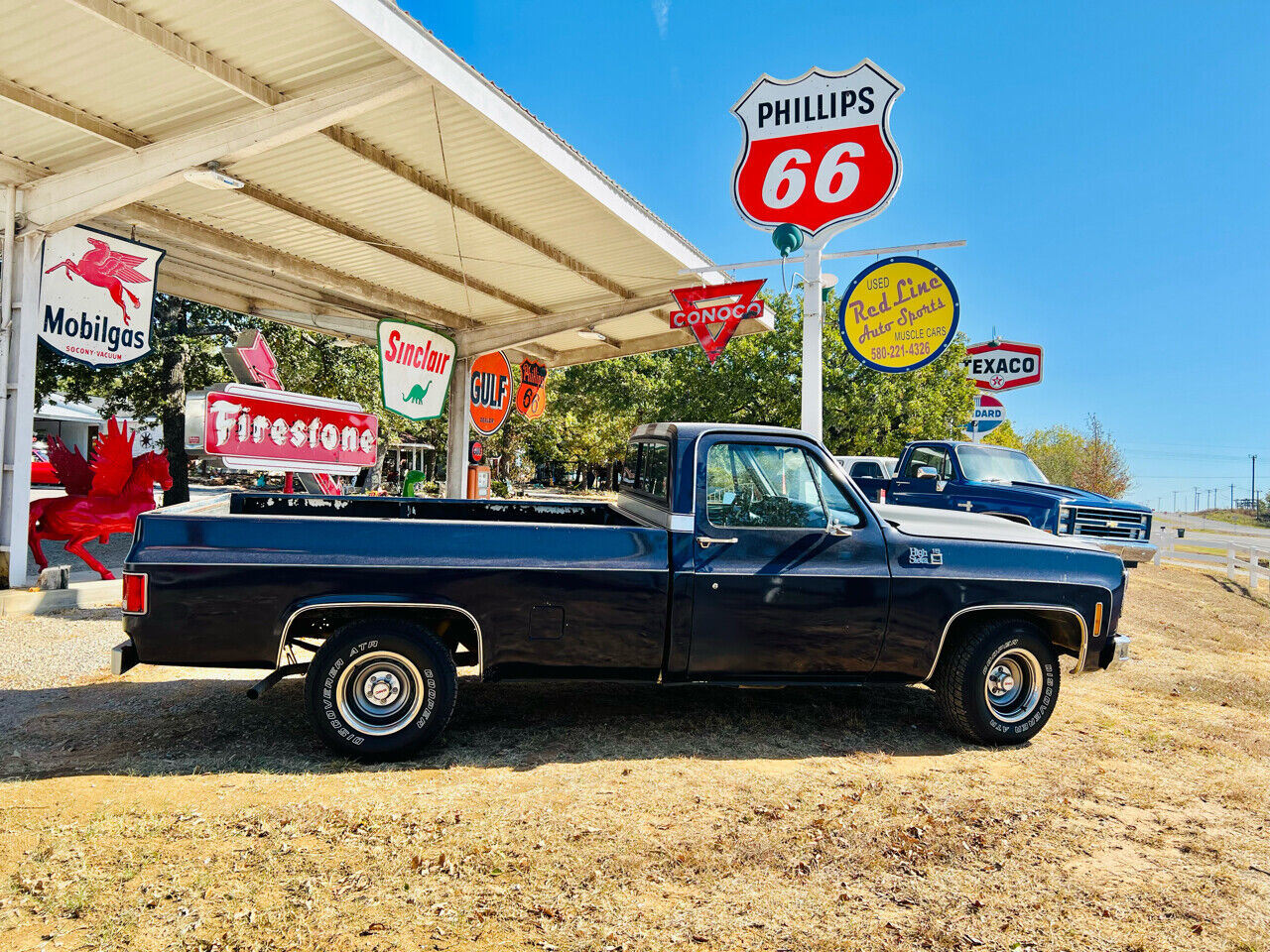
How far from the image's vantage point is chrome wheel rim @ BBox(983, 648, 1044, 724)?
Result: 16.3 feet

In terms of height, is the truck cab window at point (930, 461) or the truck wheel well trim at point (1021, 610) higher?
the truck cab window at point (930, 461)

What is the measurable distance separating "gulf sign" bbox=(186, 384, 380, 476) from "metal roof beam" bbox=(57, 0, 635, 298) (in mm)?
3006

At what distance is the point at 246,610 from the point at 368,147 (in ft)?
21.1

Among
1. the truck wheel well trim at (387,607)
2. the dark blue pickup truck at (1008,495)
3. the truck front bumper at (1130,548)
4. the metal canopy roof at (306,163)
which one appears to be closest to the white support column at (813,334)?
the dark blue pickup truck at (1008,495)

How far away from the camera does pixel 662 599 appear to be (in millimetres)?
4496

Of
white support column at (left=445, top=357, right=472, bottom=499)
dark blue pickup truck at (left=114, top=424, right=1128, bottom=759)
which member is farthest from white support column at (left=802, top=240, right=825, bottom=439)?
white support column at (left=445, top=357, right=472, bottom=499)

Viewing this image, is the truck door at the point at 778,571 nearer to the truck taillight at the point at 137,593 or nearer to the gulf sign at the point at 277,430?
the truck taillight at the point at 137,593

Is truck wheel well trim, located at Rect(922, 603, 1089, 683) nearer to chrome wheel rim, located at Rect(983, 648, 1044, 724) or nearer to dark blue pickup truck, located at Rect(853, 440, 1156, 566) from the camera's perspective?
chrome wheel rim, located at Rect(983, 648, 1044, 724)

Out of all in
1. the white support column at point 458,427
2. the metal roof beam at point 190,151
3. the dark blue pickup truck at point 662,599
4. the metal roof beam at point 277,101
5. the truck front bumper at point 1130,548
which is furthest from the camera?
the white support column at point 458,427

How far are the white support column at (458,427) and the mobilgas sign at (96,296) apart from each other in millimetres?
7169

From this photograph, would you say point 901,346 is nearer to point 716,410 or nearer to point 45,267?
point 45,267

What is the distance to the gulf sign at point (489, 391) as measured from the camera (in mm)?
16375

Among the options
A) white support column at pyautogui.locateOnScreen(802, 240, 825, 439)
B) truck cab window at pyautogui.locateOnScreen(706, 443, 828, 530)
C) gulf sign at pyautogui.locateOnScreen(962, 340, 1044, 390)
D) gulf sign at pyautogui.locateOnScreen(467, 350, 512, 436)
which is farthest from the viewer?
gulf sign at pyautogui.locateOnScreen(962, 340, 1044, 390)

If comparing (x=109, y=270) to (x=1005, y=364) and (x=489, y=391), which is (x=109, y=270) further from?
(x=1005, y=364)
